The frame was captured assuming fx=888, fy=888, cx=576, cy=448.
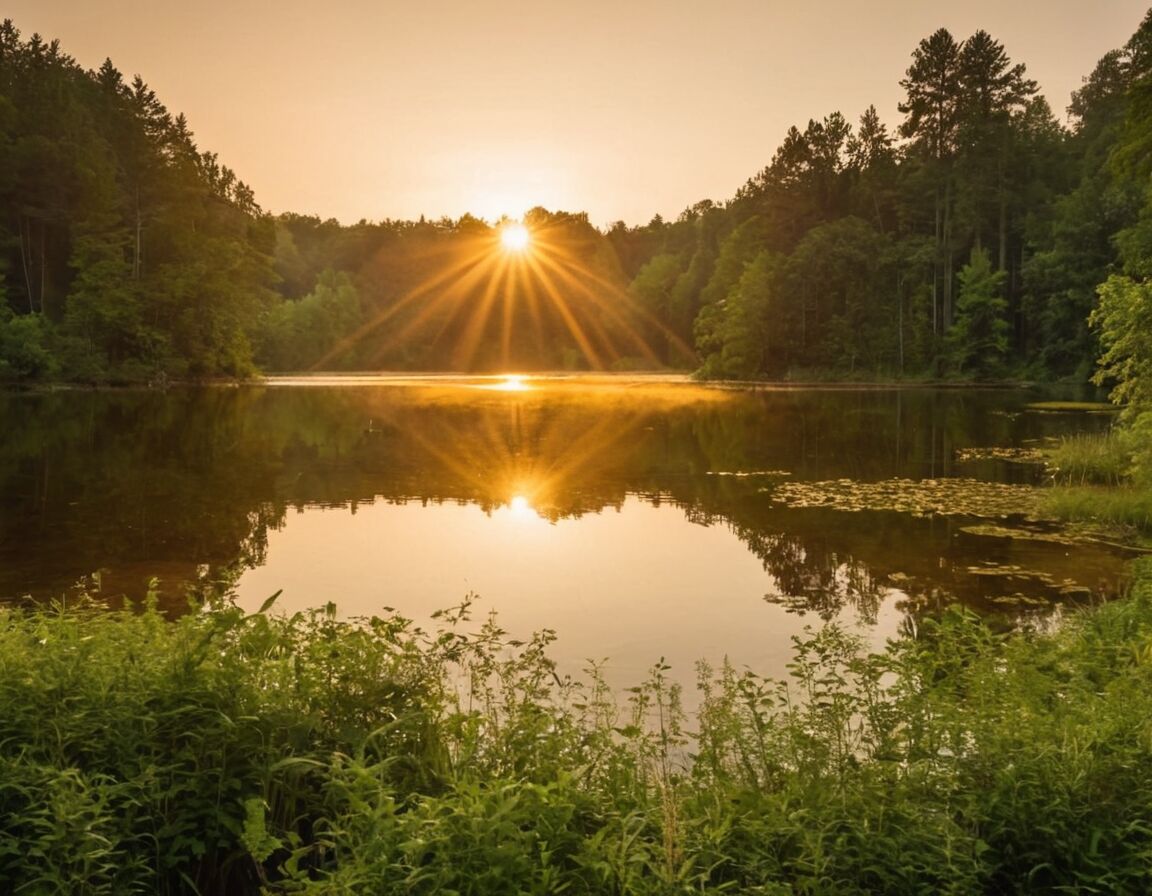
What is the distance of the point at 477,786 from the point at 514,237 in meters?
146

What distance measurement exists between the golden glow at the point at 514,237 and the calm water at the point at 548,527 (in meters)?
111

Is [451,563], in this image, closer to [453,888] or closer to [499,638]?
[499,638]

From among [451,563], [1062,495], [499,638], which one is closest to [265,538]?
[451,563]

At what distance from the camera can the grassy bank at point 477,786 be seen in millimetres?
4520

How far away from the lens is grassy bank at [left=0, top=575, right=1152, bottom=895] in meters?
4.52

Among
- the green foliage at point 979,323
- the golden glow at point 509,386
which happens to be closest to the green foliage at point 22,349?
the golden glow at point 509,386

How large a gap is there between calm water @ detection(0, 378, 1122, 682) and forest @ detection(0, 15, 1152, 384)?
26.7 meters

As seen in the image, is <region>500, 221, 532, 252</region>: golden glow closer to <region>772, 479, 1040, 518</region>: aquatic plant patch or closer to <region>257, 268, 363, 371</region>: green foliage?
<region>257, 268, 363, 371</region>: green foliage

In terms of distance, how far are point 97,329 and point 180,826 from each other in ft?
211

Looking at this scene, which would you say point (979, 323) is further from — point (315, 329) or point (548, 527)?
point (315, 329)

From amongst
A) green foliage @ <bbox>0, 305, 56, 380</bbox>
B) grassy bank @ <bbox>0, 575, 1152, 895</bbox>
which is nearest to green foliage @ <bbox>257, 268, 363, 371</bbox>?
green foliage @ <bbox>0, 305, 56, 380</bbox>

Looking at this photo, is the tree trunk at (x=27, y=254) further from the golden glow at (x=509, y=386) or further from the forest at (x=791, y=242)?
the golden glow at (x=509, y=386)

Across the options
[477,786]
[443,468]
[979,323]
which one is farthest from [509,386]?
[477,786]

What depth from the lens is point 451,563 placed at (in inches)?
579
